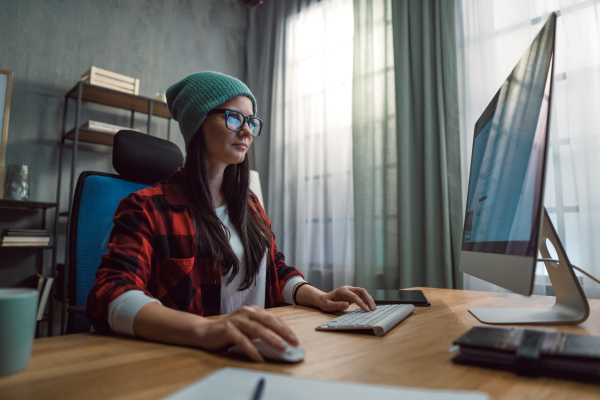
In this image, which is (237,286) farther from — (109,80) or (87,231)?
(109,80)

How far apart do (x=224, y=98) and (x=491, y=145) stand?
76 cm

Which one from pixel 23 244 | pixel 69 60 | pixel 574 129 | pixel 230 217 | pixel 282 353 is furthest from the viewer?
pixel 69 60

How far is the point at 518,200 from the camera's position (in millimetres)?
583

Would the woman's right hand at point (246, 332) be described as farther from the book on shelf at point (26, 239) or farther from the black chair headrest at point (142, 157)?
the book on shelf at point (26, 239)

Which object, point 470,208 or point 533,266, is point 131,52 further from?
point 533,266

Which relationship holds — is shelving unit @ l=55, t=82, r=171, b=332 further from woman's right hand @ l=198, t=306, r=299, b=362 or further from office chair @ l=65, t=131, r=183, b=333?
woman's right hand @ l=198, t=306, r=299, b=362

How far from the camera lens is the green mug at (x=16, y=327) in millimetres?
420

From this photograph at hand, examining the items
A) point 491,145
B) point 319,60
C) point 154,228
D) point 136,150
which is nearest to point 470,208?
point 491,145

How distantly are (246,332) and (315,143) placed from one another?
2.56 meters

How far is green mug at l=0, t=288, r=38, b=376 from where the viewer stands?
420 mm

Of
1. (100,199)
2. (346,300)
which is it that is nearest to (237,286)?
(346,300)

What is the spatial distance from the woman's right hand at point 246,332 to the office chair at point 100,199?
570 mm

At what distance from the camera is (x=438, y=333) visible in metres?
0.65

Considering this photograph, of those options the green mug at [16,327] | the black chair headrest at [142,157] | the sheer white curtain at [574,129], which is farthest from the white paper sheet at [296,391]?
the sheer white curtain at [574,129]
